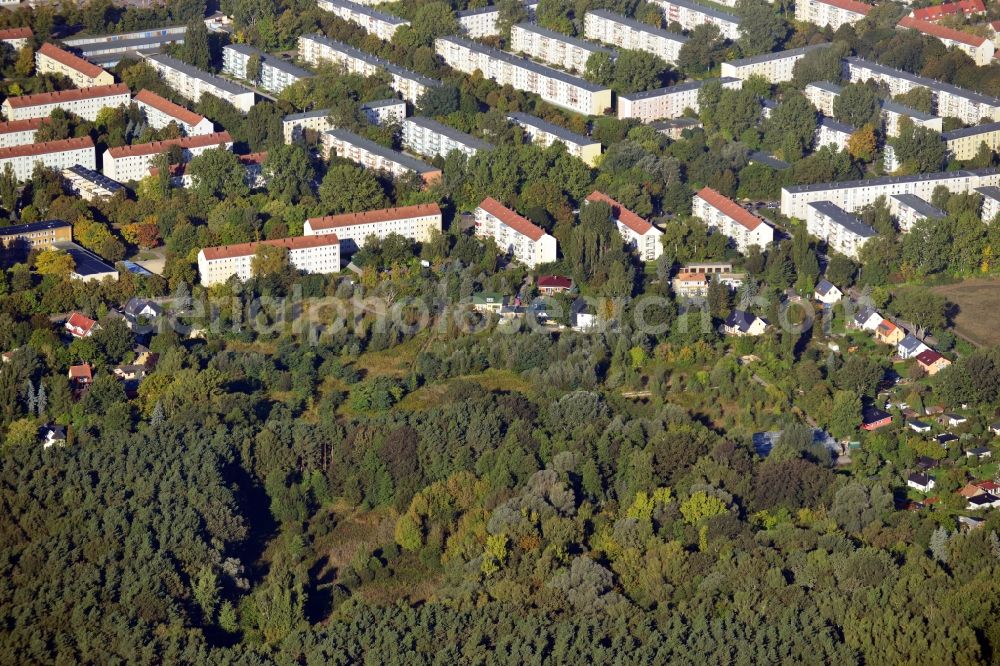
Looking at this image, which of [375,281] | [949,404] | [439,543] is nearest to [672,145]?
[375,281]

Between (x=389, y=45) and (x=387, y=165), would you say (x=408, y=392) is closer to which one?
(x=387, y=165)

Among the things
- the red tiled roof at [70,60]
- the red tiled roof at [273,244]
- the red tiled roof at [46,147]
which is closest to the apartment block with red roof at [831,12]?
the red tiled roof at [70,60]

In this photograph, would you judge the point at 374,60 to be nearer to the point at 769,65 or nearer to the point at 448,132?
the point at 448,132

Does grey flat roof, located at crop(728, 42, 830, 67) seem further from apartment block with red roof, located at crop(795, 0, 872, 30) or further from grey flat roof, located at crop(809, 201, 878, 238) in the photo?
grey flat roof, located at crop(809, 201, 878, 238)

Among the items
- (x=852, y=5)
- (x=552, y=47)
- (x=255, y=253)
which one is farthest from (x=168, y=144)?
(x=852, y=5)

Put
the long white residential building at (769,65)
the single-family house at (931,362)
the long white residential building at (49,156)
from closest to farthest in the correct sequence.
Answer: the single-family house at (931,362) → the long white residential building at (49,156) → the long white residential building at (769,65)

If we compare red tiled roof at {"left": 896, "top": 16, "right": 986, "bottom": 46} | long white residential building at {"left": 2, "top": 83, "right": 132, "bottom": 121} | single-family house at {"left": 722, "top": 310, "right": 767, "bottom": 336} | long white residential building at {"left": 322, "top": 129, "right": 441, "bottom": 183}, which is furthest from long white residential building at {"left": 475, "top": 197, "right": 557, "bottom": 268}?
red tiled roof at {"left": 896, "top": 16, "right": 986, "bottom": 46}

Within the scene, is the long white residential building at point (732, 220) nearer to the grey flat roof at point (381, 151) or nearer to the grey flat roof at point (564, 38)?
the grey flat roof at point (381, 151)
